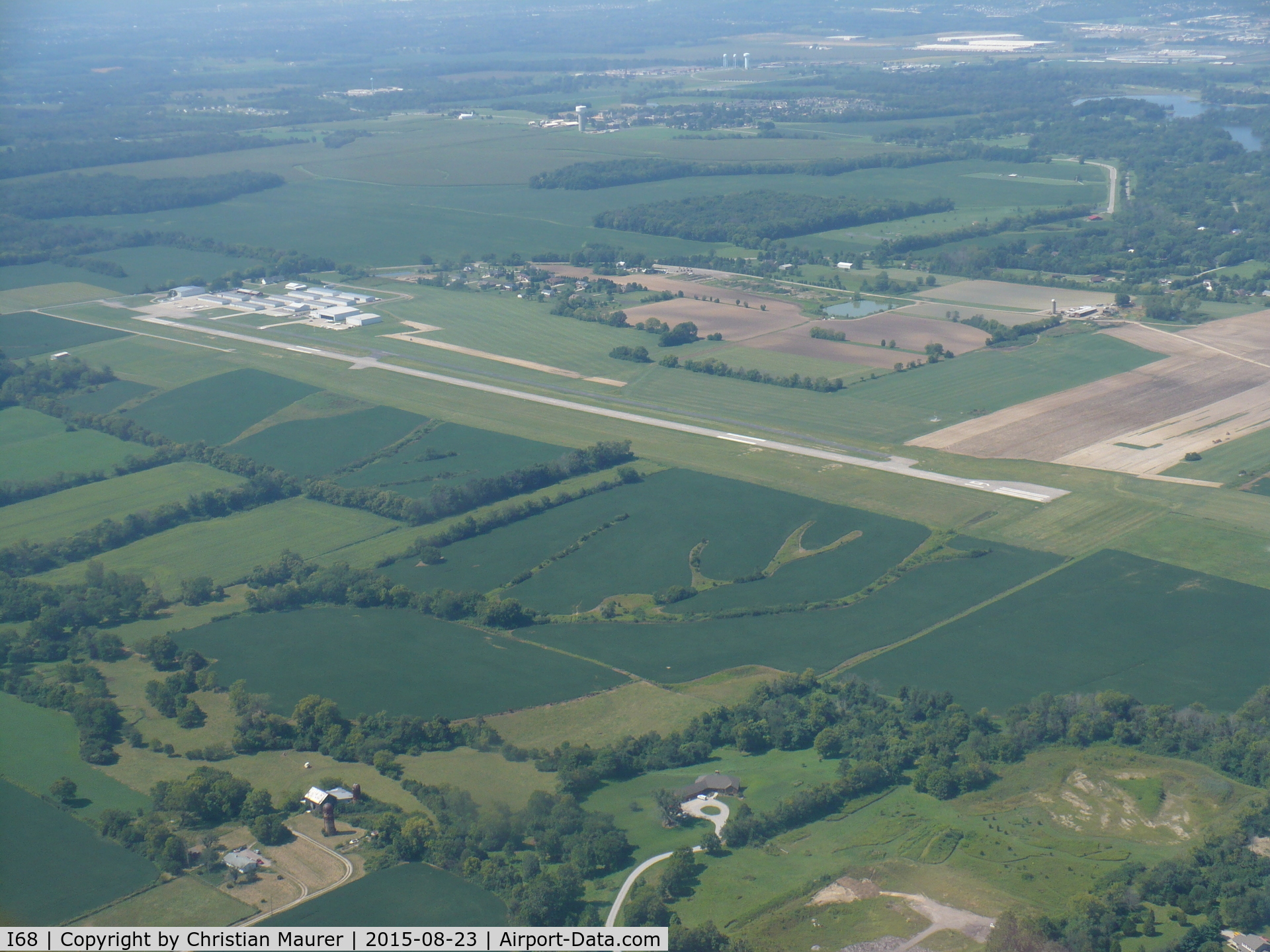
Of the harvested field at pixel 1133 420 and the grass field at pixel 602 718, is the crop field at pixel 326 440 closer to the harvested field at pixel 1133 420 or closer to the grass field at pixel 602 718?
the grass field at pixel 602 718

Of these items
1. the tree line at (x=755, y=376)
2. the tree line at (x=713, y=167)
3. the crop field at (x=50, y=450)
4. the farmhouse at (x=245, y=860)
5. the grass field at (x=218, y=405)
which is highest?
the tree line at (x=713, y=167)

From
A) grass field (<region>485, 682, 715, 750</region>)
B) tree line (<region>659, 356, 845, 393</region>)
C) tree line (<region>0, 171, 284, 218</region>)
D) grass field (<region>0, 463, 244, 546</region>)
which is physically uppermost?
tree line (<region>0, 171, 284, 218</region>)

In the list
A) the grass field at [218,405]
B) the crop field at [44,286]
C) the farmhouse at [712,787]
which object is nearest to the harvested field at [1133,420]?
the farmhouse at [712,787]

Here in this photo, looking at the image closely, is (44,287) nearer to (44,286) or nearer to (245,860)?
(44,286)

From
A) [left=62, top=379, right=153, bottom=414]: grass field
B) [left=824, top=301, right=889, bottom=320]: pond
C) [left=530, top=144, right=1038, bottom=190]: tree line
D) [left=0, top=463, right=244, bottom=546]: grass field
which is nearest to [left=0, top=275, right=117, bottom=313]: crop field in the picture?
[left=62, top=379, right=153, bottom=414]: grass field

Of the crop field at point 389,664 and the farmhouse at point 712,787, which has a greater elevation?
the crop field at point 389,664

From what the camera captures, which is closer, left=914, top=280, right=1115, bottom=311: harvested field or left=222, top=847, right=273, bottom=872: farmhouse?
left=222, top=847, right=273, bottom=872: farmhouse

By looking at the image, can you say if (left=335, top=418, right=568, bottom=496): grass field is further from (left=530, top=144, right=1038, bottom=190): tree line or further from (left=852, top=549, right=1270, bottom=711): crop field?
(left=530, top=144, right=1038, bottom=190): tree line

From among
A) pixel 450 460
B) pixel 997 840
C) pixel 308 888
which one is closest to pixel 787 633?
pixel 997 840
